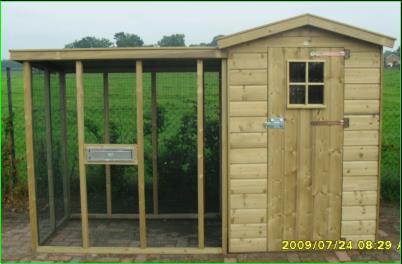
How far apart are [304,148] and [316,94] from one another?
653 millimetres

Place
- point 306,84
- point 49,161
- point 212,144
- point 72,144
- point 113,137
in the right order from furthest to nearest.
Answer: point 113,137, point 212,144, point 72,144, point 49,161, point 306,84

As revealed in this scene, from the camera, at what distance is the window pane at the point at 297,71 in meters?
5.07

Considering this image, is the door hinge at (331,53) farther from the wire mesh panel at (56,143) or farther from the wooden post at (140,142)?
the wire mesh panel at (56,143)

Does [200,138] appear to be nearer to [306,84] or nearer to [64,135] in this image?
[306,84]

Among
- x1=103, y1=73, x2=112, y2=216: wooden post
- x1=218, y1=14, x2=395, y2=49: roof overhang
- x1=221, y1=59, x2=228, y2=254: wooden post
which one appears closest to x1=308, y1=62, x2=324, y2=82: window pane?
x1=218, y1=14, x2=395, y2=49: roof overhang

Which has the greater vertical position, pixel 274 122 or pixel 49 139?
pixel 274 122

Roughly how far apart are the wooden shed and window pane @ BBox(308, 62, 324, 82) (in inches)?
0.5

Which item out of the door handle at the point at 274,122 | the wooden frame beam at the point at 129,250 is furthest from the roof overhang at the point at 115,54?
the wooden frame beam at the point at 129,250

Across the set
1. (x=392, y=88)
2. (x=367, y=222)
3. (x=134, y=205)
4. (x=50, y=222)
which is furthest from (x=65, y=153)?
(x=392, y=88)

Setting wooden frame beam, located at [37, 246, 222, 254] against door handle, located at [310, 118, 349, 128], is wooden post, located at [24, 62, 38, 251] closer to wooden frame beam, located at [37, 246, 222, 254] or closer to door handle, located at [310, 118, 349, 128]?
wooden frame beam, located at [37, 246, 222, 254]

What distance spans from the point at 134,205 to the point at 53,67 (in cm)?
265

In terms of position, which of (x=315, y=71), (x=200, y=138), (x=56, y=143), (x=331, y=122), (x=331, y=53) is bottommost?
(x=56, y=143)

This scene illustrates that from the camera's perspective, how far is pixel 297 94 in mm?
5113
